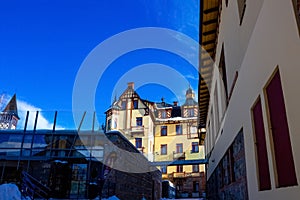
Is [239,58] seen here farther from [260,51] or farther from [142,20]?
[142,20]

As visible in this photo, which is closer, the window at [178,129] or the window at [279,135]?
the window at [279,135]

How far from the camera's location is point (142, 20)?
33.7ft

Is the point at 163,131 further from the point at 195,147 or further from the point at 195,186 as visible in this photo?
the point at 195,186

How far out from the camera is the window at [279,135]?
180 cm

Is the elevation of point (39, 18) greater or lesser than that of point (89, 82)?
greater

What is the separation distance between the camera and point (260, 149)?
259 centimetres

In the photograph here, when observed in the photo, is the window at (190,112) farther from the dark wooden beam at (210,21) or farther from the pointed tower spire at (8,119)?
the dark wooden beam at (210,21)

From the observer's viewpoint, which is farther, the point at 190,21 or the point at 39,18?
the point at 39,18

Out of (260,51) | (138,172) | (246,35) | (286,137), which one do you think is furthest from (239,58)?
(138,172)

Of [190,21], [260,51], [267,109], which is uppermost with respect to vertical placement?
[190,21]

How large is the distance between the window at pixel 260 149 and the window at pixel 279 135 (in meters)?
0.26

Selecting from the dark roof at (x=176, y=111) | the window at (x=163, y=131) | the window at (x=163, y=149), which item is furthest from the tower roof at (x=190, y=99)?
the window at (x=163, y=149)

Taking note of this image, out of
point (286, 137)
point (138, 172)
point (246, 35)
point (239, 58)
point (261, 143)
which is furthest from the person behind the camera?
point (138, 172)

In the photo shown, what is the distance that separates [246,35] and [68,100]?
12186 millimetres
